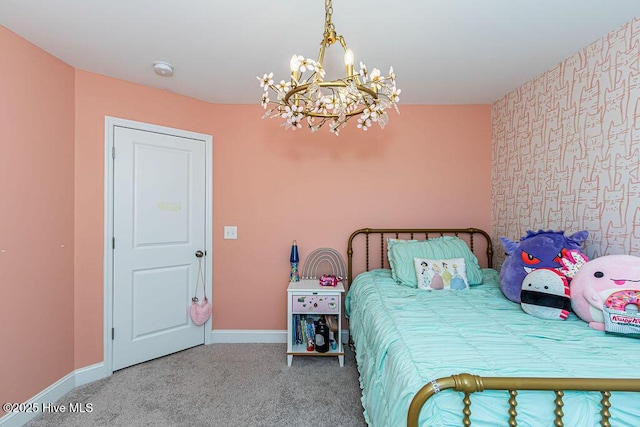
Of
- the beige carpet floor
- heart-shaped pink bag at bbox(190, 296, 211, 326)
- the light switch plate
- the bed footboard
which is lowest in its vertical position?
the beige carpet floor

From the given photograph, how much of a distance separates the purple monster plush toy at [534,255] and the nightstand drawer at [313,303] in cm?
122

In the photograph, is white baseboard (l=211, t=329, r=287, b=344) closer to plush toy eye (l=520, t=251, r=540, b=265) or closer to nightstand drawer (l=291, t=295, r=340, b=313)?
nightstand drawer (l=291, t=295, r=340, b=313)

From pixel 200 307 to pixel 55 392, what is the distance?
3.46 ft

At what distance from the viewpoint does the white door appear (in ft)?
7.81

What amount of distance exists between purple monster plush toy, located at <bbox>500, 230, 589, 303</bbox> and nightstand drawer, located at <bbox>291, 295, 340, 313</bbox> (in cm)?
122

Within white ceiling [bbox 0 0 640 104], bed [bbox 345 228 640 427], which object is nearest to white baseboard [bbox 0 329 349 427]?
bed [bbox 345 228 640 427]

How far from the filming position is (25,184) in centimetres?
183

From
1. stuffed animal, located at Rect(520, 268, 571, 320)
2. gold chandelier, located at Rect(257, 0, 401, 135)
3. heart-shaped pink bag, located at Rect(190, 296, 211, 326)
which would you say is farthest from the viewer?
heart-shaped pink bag, located at Rect(190, 296, 211, 326)

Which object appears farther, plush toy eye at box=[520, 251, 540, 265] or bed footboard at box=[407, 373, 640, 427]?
plush toy eye at box=[520, 251, 540, 265]

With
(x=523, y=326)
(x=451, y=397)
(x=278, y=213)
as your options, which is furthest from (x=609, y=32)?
(x=278, y=213)

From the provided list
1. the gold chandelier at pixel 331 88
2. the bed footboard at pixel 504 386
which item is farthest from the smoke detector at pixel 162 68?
the bed footboard at pixel 504 386

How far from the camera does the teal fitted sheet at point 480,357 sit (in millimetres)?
940

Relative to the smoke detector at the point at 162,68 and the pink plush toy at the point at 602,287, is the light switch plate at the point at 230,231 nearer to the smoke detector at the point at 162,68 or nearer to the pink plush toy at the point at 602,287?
the smoke detector at the point at 162,68

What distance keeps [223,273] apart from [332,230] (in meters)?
1.14
